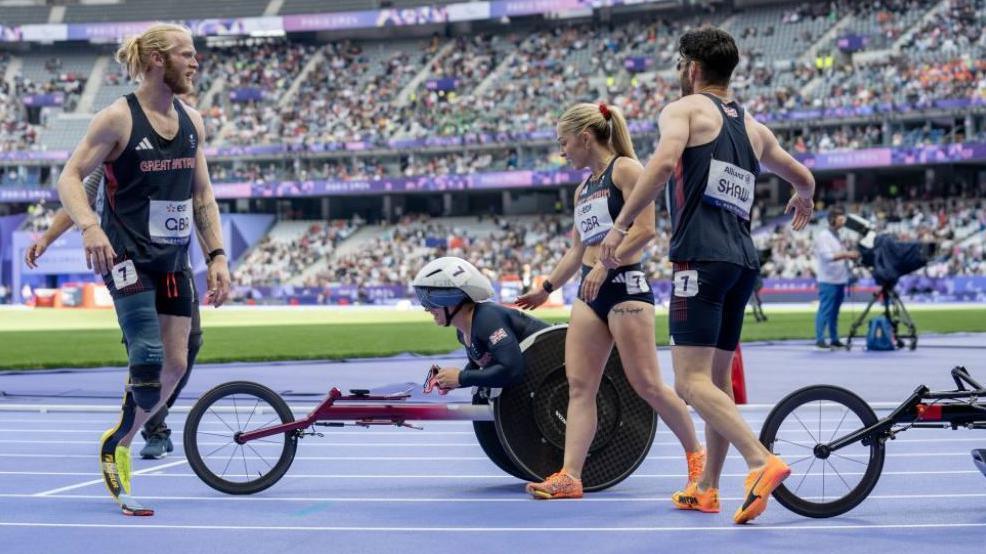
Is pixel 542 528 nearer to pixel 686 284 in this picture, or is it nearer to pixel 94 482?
pixel 686 284

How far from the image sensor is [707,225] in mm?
5504

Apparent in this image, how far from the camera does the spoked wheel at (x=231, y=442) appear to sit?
6383 mm

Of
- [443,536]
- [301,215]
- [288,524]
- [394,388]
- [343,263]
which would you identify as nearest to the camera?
[443,536]

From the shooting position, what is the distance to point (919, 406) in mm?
5605

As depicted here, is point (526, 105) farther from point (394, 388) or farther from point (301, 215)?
point (394, 388)

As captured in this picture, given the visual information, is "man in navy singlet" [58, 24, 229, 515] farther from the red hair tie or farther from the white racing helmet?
the red hair tie

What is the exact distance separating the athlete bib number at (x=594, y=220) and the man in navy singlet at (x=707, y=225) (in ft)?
1.97

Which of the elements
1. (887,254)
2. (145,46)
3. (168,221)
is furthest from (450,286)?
(887,254)

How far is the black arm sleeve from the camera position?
6.31 metres

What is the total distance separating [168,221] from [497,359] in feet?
5.82

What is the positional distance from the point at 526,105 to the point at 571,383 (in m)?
56.2

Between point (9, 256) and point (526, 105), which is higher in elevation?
point (526, 105)

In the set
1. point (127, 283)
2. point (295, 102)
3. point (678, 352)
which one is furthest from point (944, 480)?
point (295, 102)

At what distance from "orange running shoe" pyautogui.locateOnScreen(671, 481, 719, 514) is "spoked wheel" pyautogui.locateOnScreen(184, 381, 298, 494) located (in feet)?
6.69
